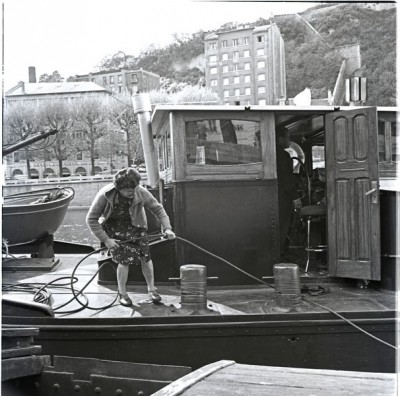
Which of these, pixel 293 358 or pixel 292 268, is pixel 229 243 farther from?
pixel 293 358

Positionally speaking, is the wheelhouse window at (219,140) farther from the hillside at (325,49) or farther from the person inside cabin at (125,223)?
the hillside at (325,49)

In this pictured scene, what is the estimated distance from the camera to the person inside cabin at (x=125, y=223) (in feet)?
14.4

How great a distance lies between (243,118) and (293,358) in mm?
2196

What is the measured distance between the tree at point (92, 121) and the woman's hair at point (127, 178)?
12.2m

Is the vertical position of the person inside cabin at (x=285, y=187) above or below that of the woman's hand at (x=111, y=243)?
above

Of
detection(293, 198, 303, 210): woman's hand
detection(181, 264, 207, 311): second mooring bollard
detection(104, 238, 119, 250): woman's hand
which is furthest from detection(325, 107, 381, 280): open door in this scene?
detection(104, 238, 119, 250): woman's hand

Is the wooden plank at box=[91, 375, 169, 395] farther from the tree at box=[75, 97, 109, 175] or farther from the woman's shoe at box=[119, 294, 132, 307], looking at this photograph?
the tree at box=[75, 97, 109, 175]

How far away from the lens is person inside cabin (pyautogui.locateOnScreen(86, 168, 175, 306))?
440cm

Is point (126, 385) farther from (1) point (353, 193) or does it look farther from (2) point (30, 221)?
(2) point (30, 221)

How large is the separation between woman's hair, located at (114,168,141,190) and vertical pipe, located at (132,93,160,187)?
1296 mm

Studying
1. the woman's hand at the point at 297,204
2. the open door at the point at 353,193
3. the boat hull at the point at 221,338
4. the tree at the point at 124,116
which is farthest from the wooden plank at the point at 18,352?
the tree at the point at 124,116

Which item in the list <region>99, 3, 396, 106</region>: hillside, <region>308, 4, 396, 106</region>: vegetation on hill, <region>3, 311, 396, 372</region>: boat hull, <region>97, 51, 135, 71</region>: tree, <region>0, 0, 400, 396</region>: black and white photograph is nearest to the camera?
<region>0, 0, 400, 396</region>: black and white photograph

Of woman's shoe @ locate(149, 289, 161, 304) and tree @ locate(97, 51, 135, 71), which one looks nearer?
woman's shoe @ locate(149, 289, 161, 304)

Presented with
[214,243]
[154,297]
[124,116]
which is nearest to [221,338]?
[154,297]
